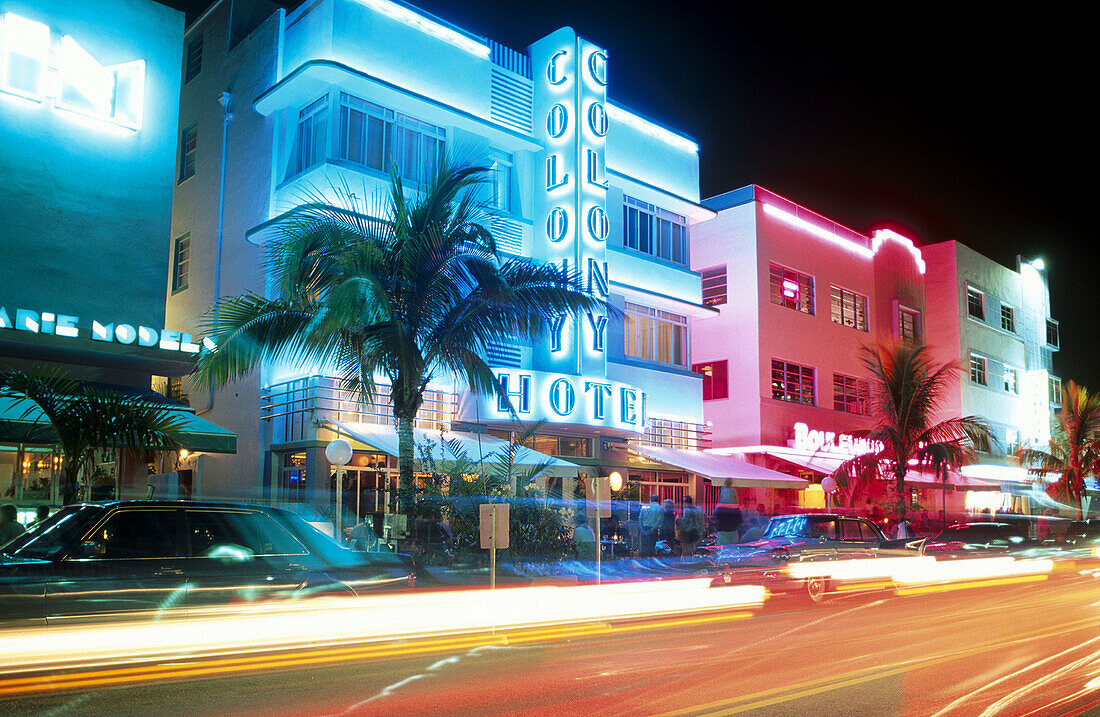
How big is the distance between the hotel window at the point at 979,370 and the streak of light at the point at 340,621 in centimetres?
3395

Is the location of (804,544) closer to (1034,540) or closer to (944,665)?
(944,665)

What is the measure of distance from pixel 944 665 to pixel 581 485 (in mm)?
16579

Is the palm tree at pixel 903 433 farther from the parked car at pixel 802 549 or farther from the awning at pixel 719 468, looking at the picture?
the parked car at pixel 802 549

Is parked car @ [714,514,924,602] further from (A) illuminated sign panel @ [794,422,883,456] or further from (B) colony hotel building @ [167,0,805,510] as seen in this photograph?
(A) illuminated sign panel @ [794,422,883,456]

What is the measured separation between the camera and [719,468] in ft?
86.2

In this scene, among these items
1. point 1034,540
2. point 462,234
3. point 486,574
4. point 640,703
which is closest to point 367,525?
point 486,574

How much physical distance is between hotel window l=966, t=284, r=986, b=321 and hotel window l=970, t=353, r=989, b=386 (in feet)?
6.09

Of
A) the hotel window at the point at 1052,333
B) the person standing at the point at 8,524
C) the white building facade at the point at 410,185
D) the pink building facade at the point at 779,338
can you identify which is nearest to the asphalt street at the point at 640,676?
the person standing at the point at 8,524

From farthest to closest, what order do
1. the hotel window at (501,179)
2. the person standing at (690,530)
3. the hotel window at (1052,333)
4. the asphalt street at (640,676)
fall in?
the hotel window at (1052,333)
the hotel window at (501,179)
the person standing at (690,530)
the asphalt street at (640,676)

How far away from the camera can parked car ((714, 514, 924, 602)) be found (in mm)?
15047

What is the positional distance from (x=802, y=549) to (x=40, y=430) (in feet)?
38.4

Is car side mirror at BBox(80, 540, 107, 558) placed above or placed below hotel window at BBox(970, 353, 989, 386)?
below

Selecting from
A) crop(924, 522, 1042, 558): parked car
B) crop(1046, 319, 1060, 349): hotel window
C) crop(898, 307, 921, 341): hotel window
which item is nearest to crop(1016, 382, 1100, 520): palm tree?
crop(898, 307, 921, 341): hotel window

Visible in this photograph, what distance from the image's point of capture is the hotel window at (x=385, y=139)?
2166 cm
